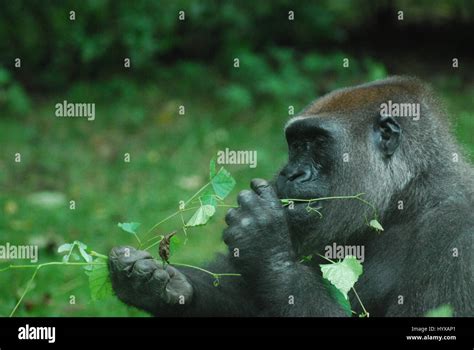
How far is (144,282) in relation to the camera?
18.5 ft

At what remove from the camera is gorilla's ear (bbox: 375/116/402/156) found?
5.74m

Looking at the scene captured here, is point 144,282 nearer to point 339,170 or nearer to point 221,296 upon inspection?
point 221,296

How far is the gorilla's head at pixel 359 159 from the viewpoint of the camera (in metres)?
5.67

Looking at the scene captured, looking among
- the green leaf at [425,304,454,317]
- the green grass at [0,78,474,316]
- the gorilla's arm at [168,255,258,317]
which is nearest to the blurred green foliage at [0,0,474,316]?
the green grass at [0,78,474,316]

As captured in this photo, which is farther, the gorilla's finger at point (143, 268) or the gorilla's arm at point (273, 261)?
the gorilla's finger at point (143, 268)

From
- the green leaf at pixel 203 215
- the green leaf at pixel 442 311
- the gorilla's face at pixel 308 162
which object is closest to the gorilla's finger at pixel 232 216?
the green leaf at pixel 203 215

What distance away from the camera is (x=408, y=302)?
5.40 meters

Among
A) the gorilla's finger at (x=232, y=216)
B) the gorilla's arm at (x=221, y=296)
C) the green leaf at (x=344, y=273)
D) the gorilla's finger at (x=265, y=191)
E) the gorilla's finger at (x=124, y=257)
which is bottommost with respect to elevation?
the gorilla's arm at (x=221, y=296)

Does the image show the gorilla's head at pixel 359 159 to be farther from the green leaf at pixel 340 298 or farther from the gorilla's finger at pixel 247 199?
the green leaf at pixel 340 298

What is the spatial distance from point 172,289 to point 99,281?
20.6 inches
